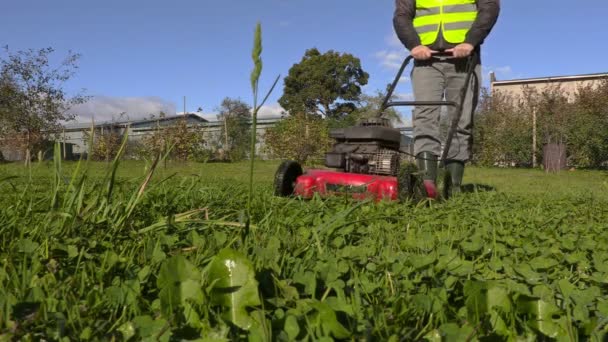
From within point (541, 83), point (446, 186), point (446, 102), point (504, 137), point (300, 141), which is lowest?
point (446, 186)

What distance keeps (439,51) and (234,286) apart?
3.75m

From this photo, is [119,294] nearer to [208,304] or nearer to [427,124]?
[208,304]

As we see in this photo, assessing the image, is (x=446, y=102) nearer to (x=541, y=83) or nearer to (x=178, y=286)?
(x=178, y=286)

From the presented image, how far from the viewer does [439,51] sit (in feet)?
14.1

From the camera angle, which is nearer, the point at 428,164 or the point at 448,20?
the point at 428,164

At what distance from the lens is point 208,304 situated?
93 cm

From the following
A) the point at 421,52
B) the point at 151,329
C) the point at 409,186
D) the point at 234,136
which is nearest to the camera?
the point at 151,329

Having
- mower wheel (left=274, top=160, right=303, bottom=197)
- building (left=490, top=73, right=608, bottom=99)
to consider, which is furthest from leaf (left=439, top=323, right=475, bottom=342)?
building (left=490, top=73, right=608, bottom=99)

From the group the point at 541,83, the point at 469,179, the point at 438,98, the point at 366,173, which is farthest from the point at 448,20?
the point at 541,83

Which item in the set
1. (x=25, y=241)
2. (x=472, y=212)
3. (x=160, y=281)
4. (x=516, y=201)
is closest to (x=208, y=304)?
(x=160, y=281)

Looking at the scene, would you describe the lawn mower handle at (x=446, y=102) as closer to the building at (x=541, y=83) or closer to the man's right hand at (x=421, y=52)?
the man's right hand at (x=421, y=52)

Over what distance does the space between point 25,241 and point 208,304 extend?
0.55 meters

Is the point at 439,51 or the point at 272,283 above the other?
the point at 439,51

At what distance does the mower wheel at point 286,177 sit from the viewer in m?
3.50
